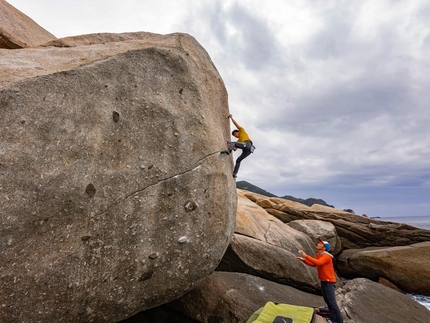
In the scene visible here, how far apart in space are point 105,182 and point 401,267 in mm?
20096

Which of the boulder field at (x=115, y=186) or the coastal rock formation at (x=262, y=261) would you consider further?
the coastal rock formation at (x=262, y=261)

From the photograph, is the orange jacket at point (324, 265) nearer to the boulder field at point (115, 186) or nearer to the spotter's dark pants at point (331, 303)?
the spotter's dark pants at point (331, 303)

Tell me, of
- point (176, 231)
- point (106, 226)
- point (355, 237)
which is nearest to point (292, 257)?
point (176, 231)

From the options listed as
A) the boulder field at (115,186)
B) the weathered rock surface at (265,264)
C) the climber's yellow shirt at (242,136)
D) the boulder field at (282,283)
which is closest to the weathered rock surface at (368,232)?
the boulder field at (282,283)

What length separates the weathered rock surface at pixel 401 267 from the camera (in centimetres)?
1831

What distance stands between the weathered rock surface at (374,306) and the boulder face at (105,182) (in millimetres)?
6171

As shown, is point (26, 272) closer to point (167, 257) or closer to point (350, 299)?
point (167, 257)

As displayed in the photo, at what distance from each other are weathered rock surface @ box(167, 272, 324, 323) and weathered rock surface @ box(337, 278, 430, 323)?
4.41 ft

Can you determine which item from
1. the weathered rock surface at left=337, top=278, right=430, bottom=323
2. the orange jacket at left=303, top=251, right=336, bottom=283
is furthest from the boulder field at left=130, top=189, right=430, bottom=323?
the orange jacket at left=303, top=251, right=336, bottom=283

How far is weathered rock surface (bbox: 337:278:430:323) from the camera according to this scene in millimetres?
10398

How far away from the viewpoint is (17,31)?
40.7 ft

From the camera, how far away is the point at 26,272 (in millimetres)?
5395

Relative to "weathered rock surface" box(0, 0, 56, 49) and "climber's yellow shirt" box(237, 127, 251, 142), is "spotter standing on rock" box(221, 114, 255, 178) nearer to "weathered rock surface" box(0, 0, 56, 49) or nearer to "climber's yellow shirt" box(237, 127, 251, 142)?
"climber's yellow shirt" box(237, 127, 251, 142)

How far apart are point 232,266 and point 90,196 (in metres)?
7.54
